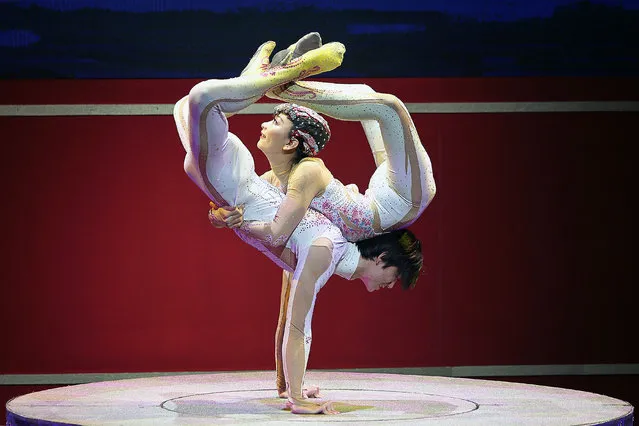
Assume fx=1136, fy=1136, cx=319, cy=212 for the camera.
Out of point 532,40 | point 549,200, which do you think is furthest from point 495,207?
point 532,40

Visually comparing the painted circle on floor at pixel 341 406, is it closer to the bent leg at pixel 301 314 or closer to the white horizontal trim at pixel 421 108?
the bent leg at pixel 301 314

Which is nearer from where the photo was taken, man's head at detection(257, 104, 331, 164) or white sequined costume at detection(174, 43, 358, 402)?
white sequined costume at detection(174, 43, 358, 402)

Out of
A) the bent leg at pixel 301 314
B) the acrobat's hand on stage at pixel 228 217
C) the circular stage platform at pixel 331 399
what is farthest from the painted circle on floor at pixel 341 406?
the acrobat's hand on stage at pixel 228 217

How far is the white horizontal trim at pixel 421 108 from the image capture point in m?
5.86

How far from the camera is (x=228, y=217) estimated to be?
13.8 ft

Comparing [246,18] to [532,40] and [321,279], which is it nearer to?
[532,40]

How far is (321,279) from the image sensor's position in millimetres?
4270

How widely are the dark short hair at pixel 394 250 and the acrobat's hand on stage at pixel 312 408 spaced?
2.00 feet

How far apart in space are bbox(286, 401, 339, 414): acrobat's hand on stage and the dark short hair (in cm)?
61

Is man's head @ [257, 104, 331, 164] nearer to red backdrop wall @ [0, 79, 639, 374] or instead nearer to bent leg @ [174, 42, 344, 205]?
bent leg @ [174, 42, 344, 205]

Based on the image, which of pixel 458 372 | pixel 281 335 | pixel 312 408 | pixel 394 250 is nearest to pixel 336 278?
pixel 458 372

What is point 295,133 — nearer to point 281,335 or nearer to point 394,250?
point 394,250

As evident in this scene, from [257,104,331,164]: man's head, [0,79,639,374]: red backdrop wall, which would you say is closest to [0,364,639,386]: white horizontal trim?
[0,79,639,374]: red backdrop wall

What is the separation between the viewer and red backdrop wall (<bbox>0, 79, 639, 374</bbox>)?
19.4 ft
